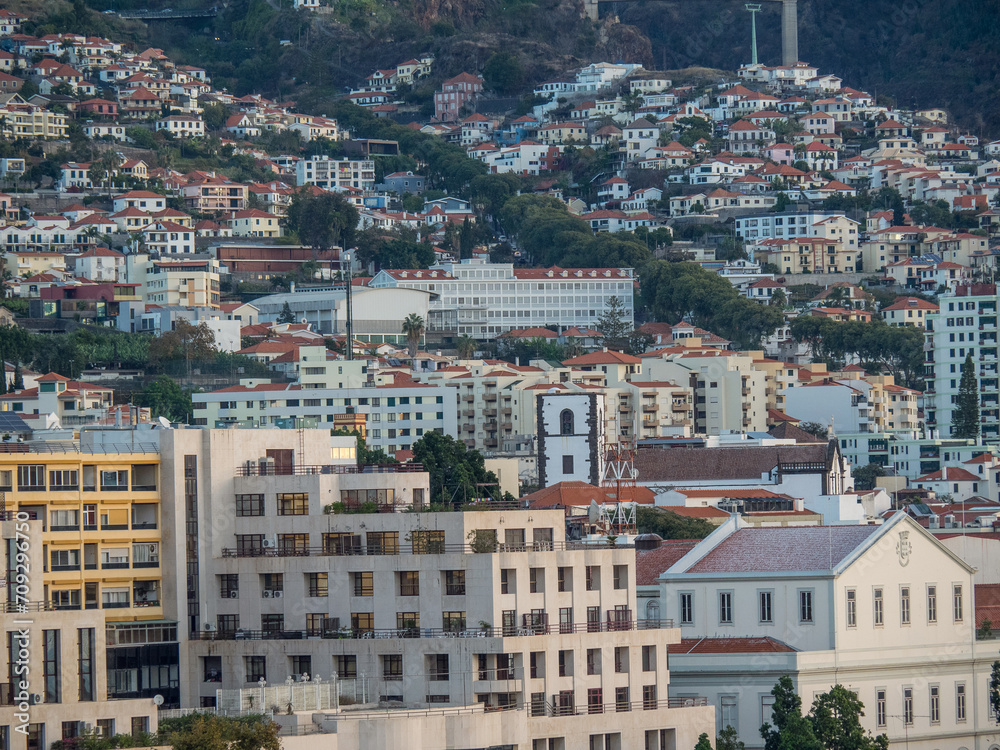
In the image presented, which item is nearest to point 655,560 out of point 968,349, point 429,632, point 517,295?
point 429,632

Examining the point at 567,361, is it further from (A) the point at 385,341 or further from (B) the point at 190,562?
(B) the point at 190,562

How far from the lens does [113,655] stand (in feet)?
199

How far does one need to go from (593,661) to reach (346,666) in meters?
6.41

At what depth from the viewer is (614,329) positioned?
178m

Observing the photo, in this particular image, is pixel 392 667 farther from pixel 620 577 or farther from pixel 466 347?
pixel 466 347

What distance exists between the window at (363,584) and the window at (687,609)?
28.2 ft

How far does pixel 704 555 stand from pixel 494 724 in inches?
486

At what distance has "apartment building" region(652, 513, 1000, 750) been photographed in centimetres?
6069

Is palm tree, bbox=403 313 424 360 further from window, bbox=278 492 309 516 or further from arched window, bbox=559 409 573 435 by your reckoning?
window, bbox=278 492 309 516

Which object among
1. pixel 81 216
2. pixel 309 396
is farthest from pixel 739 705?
pixel 81 216

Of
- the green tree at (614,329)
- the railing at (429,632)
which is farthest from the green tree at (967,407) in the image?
the railing at (429,632)

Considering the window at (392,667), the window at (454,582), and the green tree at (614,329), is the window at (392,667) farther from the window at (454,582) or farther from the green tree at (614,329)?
the green tree at (614,329)

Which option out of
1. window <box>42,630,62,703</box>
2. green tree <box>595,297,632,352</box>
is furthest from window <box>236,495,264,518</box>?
green tree <box>595,297,632,352</box>

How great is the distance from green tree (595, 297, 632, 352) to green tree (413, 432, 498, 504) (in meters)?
60.1
